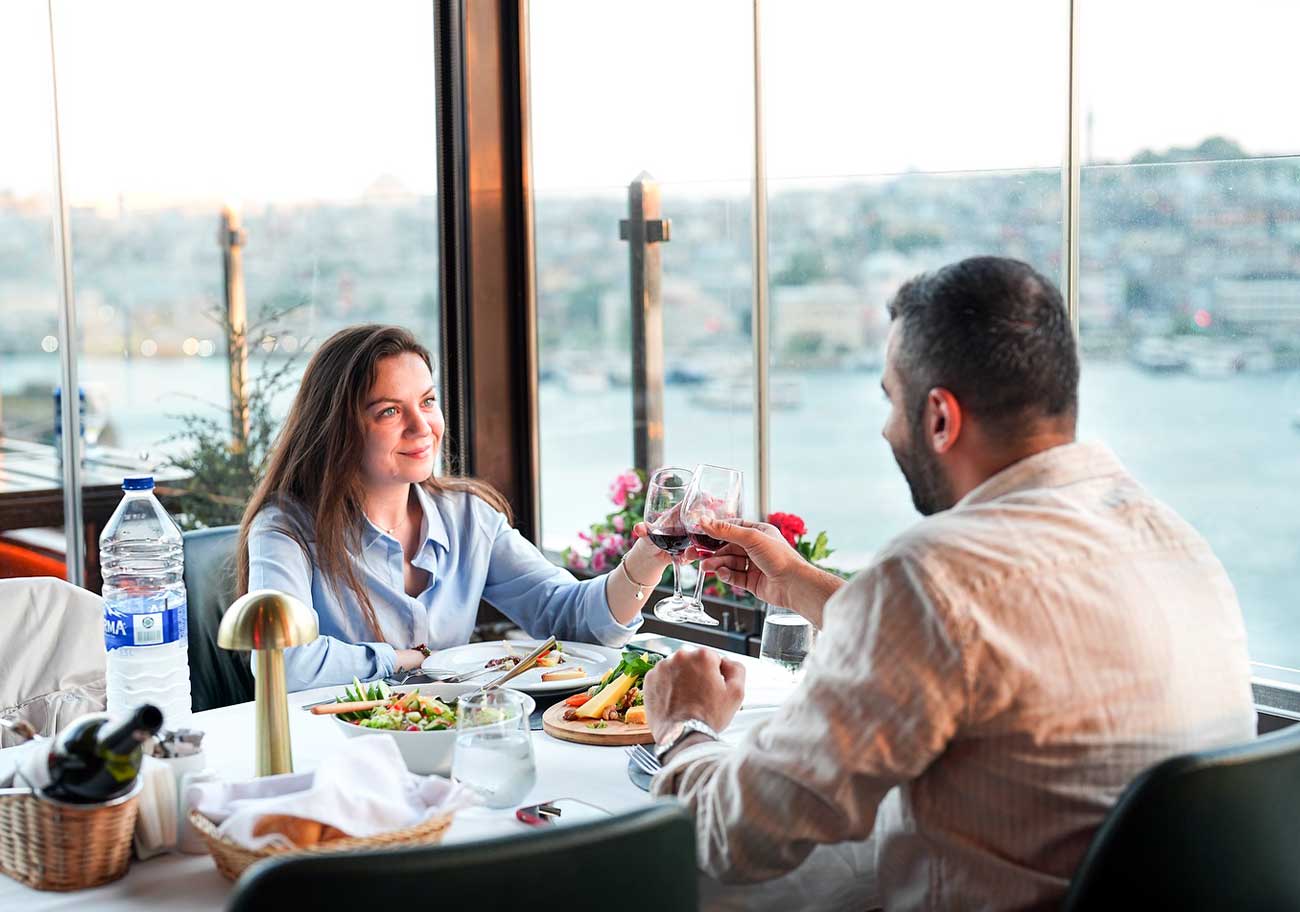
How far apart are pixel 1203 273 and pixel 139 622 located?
2.25 m

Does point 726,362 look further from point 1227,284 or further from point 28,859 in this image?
point 28,859

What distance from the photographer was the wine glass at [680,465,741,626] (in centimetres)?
200

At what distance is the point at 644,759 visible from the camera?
5.48ft

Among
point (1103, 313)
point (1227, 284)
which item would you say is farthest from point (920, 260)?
point (1227, 284)

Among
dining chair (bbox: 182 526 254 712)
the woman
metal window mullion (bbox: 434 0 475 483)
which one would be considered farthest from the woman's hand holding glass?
metal window mullion (bbox: 434 0 475 483)

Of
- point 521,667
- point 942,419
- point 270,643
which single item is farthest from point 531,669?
point 942,419

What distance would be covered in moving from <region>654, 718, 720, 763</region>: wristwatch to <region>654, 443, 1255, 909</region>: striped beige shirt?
162 millimetres

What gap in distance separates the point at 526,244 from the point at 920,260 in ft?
5.10

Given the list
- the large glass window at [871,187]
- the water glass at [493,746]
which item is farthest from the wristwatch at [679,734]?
the large glass window at [871,187]

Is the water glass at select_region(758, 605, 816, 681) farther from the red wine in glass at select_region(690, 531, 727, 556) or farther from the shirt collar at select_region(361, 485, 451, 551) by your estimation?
the shirt collar at select_region(361, 485, 451, 551)

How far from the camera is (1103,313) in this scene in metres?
3.00

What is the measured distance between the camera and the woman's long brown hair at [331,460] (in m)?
2.45

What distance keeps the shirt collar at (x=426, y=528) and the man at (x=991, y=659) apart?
1264mm

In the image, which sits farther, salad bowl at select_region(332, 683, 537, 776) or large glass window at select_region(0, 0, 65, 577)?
large glass window at select_region(0, 0, 65, 577)
